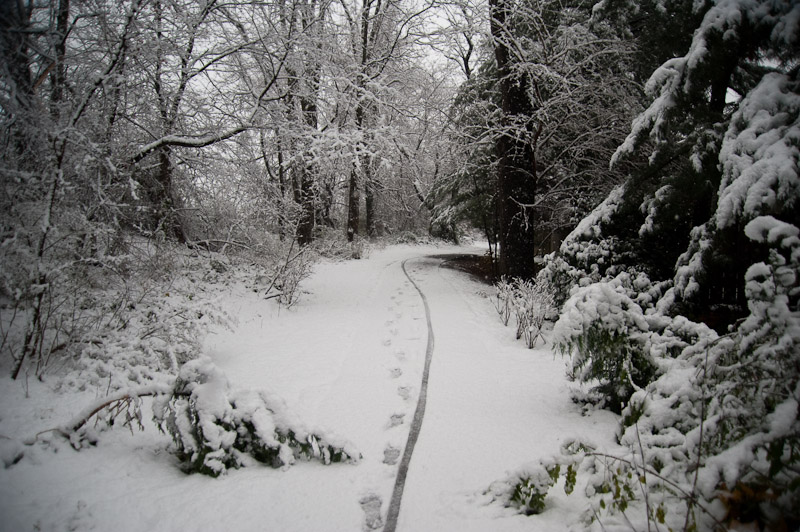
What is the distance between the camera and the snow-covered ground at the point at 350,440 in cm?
213

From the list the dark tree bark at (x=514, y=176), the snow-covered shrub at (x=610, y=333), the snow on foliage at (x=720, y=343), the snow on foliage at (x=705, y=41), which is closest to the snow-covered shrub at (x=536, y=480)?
the snow on foliage at (x=720, y=343)

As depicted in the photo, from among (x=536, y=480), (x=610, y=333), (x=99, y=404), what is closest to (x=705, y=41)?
(x=610, y=333)

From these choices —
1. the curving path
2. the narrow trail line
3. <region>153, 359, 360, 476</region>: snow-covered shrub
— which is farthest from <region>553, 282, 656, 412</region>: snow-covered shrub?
<region>153, 359, 360, 476</region>: snow-covered shrub

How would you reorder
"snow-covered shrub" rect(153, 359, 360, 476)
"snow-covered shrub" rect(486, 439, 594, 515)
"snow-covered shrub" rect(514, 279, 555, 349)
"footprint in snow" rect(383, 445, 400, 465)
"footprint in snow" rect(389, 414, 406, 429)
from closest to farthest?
1. "snow-covered shrub" rect(486, 439, 594, 515)
2. "snow-covered shrub" rect(153, 359, 360, 476)
3. "footprint in snow" rect(383, 445, 400, 465)
4. "footprint in snow" rect(389, 414, 406, 429)
5. "snow-covered shrub" rect(514, 279, 555, 349)

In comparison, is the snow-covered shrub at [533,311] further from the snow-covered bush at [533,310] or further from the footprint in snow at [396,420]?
the footprint in snow at [396,420]

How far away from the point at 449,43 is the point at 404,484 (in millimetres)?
9017

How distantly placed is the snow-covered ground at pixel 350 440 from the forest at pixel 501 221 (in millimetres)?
132

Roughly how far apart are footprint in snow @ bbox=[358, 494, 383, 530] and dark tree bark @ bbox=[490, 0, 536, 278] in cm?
697

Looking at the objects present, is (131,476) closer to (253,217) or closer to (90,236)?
(90,236)

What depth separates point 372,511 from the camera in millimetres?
2283

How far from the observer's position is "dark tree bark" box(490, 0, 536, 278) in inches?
325

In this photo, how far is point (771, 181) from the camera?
2.19 metres

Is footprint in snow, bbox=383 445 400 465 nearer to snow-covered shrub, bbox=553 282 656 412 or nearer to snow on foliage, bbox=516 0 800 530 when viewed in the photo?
snow on foliage, bbox=516 0 800 530

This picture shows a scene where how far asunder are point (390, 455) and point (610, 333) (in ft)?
6.40
